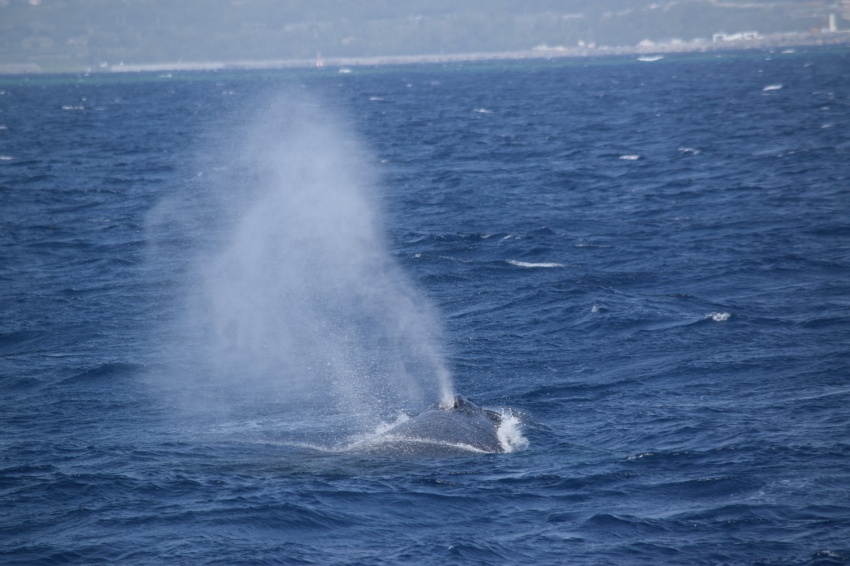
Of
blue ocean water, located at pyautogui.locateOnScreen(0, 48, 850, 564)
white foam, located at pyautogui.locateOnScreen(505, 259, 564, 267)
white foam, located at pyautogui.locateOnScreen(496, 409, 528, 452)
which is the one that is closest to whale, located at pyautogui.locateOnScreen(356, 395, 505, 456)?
white foam, located at pyautogui.locateOnScreen(496, 409, 528, 452)

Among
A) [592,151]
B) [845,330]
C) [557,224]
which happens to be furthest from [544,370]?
[592,151]

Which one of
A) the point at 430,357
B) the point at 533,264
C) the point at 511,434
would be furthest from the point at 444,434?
the point at 533,264

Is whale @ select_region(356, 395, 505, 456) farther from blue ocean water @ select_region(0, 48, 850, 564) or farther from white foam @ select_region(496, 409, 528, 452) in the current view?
blue ocean water @ select_region(0, 48, 850, 564)

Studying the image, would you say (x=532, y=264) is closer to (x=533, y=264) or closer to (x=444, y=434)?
(x=533, y=264)

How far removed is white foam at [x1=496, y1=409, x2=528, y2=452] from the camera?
21625mm

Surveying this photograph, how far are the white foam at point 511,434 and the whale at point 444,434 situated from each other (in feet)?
0.34

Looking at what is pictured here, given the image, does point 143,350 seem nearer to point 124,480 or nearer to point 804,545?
point 124,480

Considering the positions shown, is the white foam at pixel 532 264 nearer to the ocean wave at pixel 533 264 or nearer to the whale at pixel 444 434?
the ocean wave at pixel 533 264

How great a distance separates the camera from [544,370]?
88.6 ft

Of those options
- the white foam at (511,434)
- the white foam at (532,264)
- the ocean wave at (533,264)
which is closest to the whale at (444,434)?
the white foam at (511,434)

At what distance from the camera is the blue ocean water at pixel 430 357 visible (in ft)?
59.1

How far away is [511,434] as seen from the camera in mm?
22453

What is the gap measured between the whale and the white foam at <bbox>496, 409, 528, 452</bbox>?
0.34 ft

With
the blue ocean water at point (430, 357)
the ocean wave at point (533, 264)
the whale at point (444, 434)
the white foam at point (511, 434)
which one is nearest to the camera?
the blue ocean water at point (430, 357)
